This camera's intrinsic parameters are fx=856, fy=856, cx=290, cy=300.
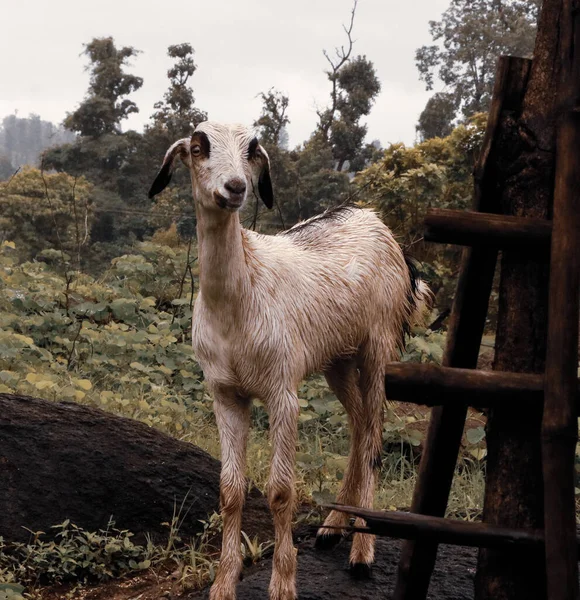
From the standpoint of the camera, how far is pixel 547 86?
3.41 m

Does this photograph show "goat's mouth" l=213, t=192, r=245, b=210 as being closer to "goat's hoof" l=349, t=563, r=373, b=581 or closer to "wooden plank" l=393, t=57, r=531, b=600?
"wooden plank" l=393, t=57, r=531, b=600

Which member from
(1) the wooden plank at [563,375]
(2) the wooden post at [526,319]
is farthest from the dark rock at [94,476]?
(1) the wooden plank at [563,375]

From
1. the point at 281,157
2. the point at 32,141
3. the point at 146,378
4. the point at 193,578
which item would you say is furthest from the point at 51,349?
the point at 32,141

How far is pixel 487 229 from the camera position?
3.35 m

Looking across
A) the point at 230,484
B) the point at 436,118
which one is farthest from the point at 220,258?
the point at 436,118

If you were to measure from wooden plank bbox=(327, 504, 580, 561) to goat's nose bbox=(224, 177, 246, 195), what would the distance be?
1.53 metres

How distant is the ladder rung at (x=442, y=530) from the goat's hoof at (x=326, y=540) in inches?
70.0

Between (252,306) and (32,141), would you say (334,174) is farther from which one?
(32,141)

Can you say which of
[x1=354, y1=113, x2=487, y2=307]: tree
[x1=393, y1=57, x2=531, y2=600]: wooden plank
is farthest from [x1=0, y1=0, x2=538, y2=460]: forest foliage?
[x1=393, y1=57, x2=531, y2=600]: wooden plank

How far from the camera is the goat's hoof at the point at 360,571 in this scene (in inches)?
189

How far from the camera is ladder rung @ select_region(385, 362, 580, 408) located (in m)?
3.31

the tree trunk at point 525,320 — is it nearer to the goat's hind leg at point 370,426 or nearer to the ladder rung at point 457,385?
the ladder rung at point 457,385

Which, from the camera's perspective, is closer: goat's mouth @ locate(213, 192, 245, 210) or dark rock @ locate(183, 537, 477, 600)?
goat's mouth @ locate(213, 192, 245, 210)

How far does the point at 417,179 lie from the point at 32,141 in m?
79.5
